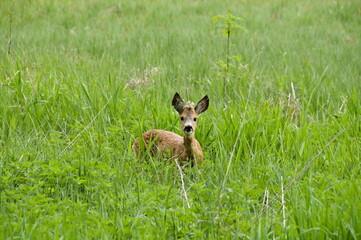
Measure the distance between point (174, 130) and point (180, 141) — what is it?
2.56ft

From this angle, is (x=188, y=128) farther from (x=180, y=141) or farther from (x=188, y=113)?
(x=180, y=141)

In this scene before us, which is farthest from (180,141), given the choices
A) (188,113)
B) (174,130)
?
(174,130)

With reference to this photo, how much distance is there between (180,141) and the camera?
5.29m

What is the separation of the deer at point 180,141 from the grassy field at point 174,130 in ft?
0.50

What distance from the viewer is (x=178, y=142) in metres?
5.29

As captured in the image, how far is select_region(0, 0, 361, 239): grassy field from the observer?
365 cm

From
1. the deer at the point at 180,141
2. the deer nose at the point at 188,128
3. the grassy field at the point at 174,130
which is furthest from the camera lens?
the deer at the point at 180,141

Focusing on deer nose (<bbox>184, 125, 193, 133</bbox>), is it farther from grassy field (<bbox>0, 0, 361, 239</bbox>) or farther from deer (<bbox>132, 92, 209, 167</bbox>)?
grassy field (<bbox>0, 0, 361, 239</bbox>)

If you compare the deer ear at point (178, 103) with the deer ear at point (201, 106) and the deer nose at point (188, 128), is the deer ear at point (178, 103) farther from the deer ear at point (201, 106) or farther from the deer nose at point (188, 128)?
the deer nose at point (188, 128)

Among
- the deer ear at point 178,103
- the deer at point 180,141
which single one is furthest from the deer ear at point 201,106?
the deer ear at point 178,103

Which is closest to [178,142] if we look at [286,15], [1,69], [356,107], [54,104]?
[54,104]

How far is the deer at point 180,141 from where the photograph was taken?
16.5ft

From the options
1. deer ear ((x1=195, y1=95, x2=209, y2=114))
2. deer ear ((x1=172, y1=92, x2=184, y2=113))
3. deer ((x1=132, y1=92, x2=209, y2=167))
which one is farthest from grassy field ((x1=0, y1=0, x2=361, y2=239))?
deer ear ((x1=172, y1=92, x2=184, y2=113))

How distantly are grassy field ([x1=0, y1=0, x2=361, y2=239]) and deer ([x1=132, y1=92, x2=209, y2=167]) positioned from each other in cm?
15
